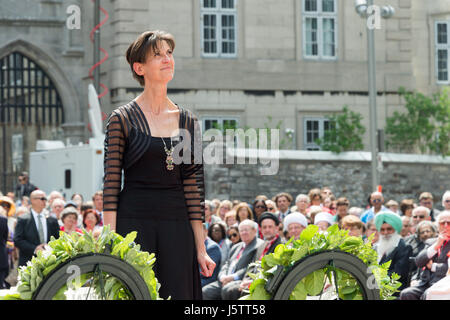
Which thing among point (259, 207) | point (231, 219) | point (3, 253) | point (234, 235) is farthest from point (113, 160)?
point (259, 207)

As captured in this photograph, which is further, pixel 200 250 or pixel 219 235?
pixel 219 235

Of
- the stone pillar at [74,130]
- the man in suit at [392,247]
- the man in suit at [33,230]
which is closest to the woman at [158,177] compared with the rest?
the man in suit at [392,247]

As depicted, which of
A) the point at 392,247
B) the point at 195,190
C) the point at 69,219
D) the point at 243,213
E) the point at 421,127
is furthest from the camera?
the point at 421,127

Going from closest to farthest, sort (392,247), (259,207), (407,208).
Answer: (392,247) < (407,208) < (259,207)

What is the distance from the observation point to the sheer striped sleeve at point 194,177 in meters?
4.32

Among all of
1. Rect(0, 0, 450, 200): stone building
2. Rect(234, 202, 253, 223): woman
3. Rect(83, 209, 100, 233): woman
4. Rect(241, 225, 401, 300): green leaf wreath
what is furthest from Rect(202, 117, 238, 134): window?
Rect(241, 225, 401, 300): green leaf wreath

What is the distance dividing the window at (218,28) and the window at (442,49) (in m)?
7.08

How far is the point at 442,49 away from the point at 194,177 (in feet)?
91.9

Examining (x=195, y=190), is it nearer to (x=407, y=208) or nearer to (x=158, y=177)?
(x=158, y=177)

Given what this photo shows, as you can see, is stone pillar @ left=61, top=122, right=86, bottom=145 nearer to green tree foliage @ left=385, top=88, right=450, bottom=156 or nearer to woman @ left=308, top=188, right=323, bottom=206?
green tree foliage @ left=385, top=88, right=450, bottom=156

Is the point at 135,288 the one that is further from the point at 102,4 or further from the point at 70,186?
the point at 102,4

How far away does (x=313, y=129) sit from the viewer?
1137 inches

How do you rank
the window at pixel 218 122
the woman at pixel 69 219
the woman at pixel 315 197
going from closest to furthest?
the woman at pixel 69 219, the woman at pixel 315 197, the window at pixel 218 122

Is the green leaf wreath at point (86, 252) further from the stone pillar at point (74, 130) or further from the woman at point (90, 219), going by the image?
the stone pillar at point (74, 130)
